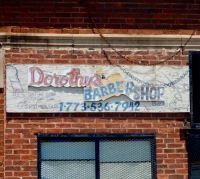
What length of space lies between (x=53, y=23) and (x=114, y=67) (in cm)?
119

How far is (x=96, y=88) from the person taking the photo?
813 centimetres

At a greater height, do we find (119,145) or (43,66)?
(43,66)

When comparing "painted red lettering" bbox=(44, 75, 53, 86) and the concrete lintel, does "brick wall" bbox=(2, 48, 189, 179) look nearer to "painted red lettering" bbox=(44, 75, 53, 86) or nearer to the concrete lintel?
the concrete lintel

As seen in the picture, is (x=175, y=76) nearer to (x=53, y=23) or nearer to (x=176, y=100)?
(x=176, y=100)

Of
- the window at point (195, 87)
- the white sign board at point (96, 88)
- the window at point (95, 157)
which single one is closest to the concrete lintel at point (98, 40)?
the window at point (195, 87)

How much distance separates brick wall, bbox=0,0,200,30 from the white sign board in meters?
0.68

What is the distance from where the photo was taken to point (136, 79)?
26.9 ft

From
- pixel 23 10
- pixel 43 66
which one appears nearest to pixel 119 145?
pixel 43 66

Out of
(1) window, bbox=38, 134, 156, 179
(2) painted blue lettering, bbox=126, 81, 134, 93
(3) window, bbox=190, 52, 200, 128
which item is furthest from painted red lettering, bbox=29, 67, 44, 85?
(3) window, bbox=190, 52, 200, 128

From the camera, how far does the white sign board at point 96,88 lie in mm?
8031

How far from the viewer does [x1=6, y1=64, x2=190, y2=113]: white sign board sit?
26.3 feet

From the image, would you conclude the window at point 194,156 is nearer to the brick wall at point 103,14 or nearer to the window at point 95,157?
the window at point 95,157

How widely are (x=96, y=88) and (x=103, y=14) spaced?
119 centimetres

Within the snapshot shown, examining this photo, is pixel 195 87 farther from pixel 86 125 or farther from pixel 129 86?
pixel 86 125
